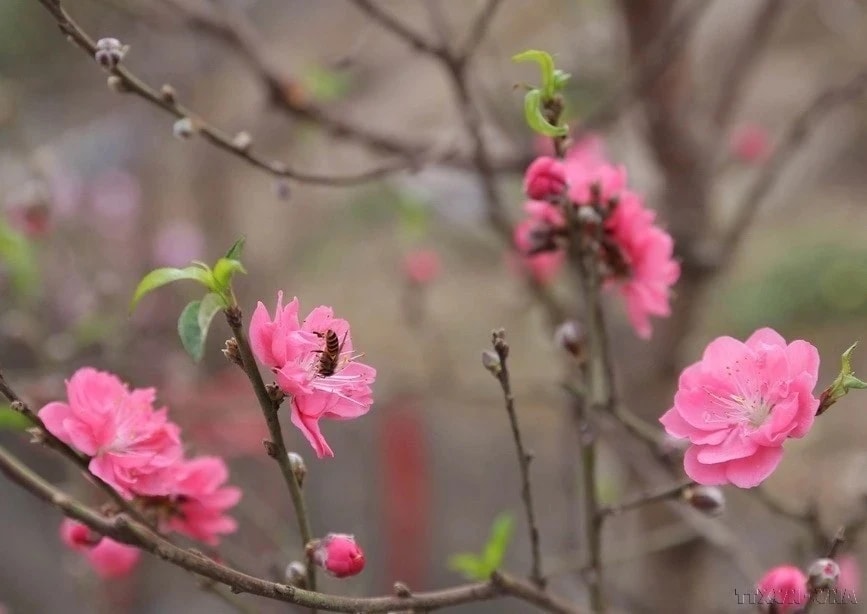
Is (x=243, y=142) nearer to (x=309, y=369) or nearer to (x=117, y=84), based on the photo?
(x=117, y=84)

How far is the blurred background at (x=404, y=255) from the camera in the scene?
3.06 ft

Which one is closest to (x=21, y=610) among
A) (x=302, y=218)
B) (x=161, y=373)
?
(x=161, y=373)

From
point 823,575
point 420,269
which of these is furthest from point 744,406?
point 420,269

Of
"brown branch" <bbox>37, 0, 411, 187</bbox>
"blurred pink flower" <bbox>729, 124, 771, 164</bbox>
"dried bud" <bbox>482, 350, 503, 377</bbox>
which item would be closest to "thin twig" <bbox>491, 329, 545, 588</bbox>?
"dried bud" <bbox>482, 350, 503, 377</bbox>

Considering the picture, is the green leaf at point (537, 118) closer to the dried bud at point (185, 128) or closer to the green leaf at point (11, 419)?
the dried bud at point (185, 128)

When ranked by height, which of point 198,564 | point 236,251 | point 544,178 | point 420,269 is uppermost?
point 420,269

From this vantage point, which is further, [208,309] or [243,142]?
[243,142]

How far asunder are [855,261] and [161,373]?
1728 mm

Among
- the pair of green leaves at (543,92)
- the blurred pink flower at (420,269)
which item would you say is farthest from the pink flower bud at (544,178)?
the blurred pink flower at (420,269)

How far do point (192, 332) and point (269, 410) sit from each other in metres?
0.04

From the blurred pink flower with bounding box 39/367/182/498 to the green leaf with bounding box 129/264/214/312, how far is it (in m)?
0.06

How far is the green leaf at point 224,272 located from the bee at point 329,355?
1.8 inches

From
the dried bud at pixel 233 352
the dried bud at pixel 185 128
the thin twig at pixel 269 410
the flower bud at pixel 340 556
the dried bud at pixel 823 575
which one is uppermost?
the dried bud at pixel 185 128

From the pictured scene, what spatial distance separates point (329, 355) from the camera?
14.8 inches
